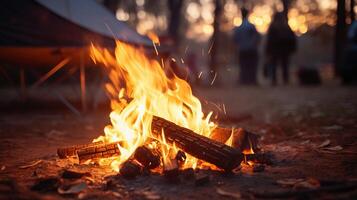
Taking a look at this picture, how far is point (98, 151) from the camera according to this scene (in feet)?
13.6

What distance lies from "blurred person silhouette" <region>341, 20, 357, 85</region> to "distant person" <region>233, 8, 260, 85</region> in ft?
10.2

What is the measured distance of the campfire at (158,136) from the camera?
12.5 ft

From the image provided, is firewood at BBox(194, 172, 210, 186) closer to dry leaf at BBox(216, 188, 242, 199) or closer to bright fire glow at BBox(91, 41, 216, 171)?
dry leaf at BBox(216, 188, 242, 199)

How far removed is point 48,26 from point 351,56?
1011 centimetres

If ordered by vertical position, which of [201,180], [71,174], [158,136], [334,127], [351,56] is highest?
[351,56]

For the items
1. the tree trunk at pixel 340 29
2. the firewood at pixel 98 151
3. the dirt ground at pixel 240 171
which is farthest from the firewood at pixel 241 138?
the tree trunk at pixel 340 29

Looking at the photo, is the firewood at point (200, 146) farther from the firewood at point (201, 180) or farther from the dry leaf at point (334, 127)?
the dry leaf at point (334, 127)

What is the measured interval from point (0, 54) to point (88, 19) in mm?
1802

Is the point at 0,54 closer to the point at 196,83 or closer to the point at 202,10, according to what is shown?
the point at 196,83

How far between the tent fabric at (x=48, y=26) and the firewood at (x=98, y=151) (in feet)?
11.1

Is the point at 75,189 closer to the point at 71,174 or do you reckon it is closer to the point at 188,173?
the point at 71,174

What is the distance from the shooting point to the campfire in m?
3.81

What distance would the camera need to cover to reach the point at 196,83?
50.7 ft

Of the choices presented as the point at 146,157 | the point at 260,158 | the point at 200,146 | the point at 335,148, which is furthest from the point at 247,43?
the point at 146,157
